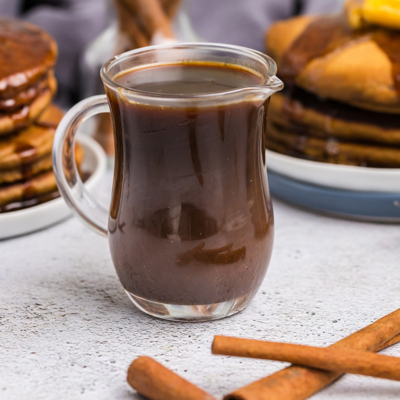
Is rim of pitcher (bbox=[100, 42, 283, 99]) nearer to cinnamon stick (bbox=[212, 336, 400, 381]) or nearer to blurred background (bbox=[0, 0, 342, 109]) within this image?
cinnamon stick (bbox=[212, 336, 400, 381])

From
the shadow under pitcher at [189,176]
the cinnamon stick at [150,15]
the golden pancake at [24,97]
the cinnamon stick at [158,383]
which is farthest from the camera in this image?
the cinnamon stick at [150,15]

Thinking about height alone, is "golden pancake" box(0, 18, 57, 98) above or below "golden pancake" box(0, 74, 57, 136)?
above

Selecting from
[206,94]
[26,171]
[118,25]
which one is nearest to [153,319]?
[206,94]

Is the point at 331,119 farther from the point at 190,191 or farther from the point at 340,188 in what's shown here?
the point at 190,191

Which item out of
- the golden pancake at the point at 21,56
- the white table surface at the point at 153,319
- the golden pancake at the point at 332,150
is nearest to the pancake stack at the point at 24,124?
the golden pancake at the point at 21,56

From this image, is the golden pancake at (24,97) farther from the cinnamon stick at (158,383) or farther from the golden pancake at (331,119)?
the cinnamon stick at (158,383)

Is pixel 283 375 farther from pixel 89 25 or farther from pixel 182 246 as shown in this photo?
pixel 89 25

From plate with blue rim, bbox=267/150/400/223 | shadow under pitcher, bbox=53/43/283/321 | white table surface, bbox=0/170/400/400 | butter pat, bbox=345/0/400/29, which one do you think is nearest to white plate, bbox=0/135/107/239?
white table surface, bbox=0/170/400/400
